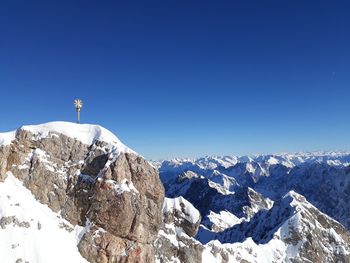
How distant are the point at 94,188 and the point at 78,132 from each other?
1342 centimetres

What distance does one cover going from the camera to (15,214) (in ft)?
237

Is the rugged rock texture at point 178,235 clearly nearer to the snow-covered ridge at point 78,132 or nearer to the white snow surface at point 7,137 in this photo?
the snow-covered ridge at point 78,132

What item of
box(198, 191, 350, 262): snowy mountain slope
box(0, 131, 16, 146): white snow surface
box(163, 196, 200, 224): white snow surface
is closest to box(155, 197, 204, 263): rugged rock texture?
box(163, 196, 200, 224): white snow surface

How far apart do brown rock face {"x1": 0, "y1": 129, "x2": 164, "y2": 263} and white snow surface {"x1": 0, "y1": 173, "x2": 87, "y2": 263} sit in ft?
4.82

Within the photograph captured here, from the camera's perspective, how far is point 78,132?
283ft

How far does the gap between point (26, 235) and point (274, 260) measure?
108726 mm

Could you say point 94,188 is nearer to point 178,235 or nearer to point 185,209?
point 178,235

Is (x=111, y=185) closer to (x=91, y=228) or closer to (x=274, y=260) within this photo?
(x=91, y=228)

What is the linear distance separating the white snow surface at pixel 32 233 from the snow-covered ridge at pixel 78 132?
10.7 metres

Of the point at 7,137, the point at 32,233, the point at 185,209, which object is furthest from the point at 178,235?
the point at 7,137

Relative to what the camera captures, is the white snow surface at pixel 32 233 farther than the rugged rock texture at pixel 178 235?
No

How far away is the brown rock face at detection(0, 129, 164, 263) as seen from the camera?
77812mm

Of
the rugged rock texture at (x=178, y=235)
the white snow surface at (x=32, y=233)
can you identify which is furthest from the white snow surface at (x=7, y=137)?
the rugged rock texture at (x=178, y=235)

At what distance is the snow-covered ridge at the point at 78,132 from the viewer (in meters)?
82.7
